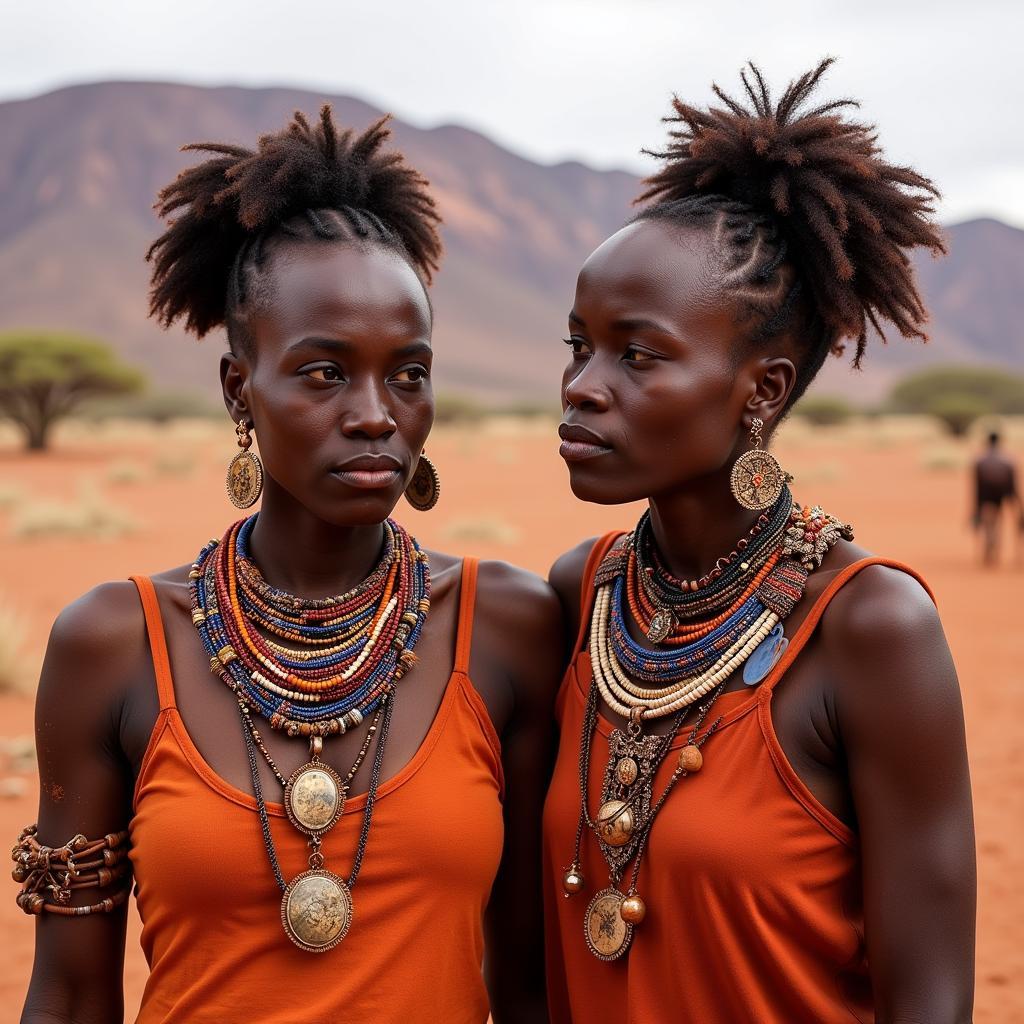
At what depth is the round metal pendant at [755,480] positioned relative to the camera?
260 centimetres

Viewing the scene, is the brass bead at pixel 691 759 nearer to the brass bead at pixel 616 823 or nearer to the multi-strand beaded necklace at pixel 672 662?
the multi-strand beaded necklace at pixel 672 662

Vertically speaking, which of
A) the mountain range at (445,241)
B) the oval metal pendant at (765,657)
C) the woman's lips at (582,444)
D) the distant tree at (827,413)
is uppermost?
the mountain range at (445,241)

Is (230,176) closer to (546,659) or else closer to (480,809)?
(546,659)

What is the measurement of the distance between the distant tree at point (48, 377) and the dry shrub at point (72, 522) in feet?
62.8

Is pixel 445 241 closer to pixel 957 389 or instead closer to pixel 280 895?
pixel 957 389

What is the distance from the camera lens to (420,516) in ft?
69.8

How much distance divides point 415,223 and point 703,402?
3.06ft

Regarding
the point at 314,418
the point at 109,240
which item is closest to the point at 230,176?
the point at 314,418

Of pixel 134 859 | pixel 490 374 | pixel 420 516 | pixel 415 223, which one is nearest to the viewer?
pixel 134 859

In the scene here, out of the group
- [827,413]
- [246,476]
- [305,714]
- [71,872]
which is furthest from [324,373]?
[827,413]

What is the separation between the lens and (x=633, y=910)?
97.4 inches

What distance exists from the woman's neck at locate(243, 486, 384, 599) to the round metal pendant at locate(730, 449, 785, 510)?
0.81 m

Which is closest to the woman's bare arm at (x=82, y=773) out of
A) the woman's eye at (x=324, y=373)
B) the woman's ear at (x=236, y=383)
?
the woman's ear at (x=236, y=383)

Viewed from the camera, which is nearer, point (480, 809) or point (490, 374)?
point (480, 809)
